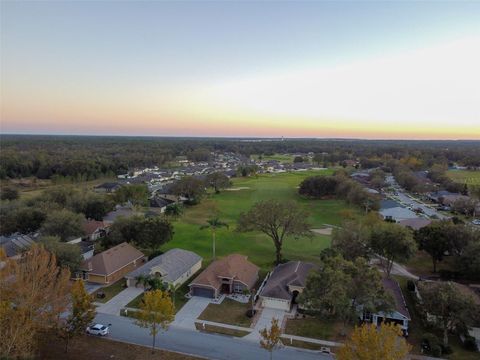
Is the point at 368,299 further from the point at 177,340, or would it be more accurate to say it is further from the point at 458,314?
the point at 177,340

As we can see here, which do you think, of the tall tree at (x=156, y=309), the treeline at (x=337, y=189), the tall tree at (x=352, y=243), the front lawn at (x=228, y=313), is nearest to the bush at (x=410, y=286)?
the tall tree at (x=352, y=243)

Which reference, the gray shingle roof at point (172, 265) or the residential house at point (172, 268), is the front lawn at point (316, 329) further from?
Result: the gray shingle roof at point (172, 265)

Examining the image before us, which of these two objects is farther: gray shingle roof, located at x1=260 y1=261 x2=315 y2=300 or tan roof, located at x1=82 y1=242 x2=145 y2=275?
tan roof, located at x1=82 y1=242 x2=145 y2=275

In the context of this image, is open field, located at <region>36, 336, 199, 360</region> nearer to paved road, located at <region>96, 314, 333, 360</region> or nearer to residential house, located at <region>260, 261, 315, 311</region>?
Answer: paved road, located at <region>96, 314, 333, 360</region>

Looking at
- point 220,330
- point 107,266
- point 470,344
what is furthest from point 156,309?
point 470,344

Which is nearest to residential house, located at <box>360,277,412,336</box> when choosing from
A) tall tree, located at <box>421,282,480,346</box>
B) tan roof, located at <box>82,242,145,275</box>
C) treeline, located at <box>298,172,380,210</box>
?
tall tree, located at <box>421,282,480,346</box>

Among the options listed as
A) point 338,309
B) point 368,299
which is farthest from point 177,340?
point 368,299
